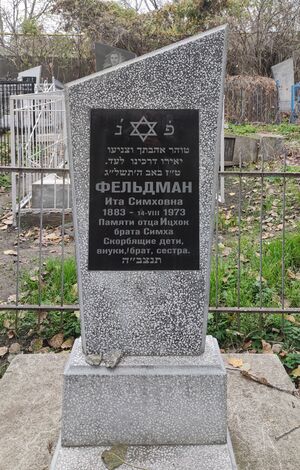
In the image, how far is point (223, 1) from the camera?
16984 millimetres

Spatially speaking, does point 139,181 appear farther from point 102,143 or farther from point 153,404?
point 153,404

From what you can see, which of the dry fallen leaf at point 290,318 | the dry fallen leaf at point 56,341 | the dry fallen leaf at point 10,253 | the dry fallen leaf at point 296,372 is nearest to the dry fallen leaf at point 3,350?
the dry fallen leaf at point 56,341

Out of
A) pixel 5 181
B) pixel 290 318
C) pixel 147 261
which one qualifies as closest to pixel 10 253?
pixel 290 318

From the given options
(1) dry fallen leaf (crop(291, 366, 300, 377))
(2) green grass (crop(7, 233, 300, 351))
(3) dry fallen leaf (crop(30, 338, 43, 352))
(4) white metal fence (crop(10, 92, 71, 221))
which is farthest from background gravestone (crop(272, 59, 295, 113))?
(3) dry fallen leaf (crop(30, 338, 43, 352))

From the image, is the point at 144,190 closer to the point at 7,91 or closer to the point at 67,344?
the point at 67,344

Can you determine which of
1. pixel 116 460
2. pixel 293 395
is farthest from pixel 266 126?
pixel 116 460

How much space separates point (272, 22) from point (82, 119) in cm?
1793

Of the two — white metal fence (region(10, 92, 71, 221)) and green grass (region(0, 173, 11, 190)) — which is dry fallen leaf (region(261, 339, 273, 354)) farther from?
green grass (region(0, 173, 11, 190))

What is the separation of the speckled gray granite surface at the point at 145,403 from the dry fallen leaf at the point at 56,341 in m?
1.40

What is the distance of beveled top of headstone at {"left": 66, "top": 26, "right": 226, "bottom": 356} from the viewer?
82.2 inches

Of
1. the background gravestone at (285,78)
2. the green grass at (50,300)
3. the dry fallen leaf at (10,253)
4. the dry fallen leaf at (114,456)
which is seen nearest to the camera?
the dry fallen leaf at (114,456)

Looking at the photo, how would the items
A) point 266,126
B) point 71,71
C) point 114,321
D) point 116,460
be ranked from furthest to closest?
point 71,71 < point 266,126 < point 114,321 < point 116,460

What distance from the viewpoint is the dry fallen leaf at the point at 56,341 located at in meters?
3.51

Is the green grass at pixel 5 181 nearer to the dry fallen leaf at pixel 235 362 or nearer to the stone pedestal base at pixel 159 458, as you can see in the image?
the dry fallen leaf at pixel 235 362
